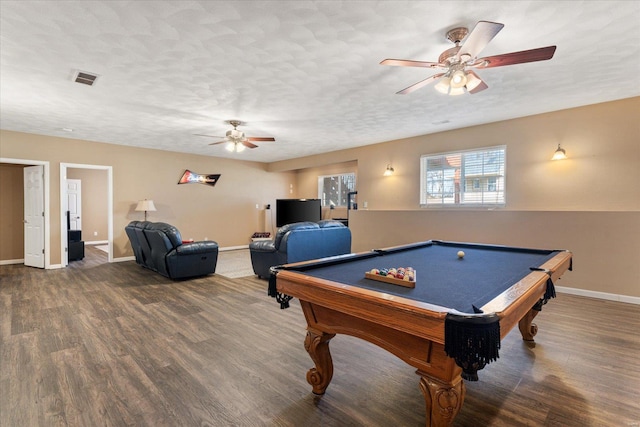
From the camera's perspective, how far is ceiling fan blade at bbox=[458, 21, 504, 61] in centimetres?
197

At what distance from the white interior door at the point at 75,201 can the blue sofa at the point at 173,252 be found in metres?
5.25

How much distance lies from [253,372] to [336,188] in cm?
718

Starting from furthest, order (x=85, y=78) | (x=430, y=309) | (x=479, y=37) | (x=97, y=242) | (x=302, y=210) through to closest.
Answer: (x=97, y=242) → (x=302, y=210) → (x=85, y=78) → (x=479, y=37) → (x=430, y=309)

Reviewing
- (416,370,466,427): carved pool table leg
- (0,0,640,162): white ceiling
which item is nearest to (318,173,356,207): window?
(0,0,640,162): white ceiling

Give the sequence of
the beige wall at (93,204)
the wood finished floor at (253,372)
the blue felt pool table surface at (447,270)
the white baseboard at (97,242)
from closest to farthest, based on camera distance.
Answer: the blue felt pool table surface at (447,270) → the wood finished floor at (253,372) → the beige wall at (93,204) → the white baseboard at (97,242)

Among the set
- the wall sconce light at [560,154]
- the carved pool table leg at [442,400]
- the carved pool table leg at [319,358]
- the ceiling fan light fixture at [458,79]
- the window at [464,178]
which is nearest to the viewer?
the carved pool table leg at [442,400]

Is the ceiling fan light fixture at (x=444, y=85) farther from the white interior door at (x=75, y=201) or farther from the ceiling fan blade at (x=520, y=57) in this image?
the white interior door at (x=75, y=201)

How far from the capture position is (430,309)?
1256 mm

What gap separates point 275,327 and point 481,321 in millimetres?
2381

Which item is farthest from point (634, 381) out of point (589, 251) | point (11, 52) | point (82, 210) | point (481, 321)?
point (82, 210)

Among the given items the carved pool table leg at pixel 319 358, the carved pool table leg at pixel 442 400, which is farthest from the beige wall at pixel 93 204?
the carved pool table leg at pixel 442 400

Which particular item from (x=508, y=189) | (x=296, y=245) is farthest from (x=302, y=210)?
(x=508, y=189)

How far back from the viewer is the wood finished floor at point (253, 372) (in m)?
1.81

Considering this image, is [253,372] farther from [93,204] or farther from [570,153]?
[93,204]
